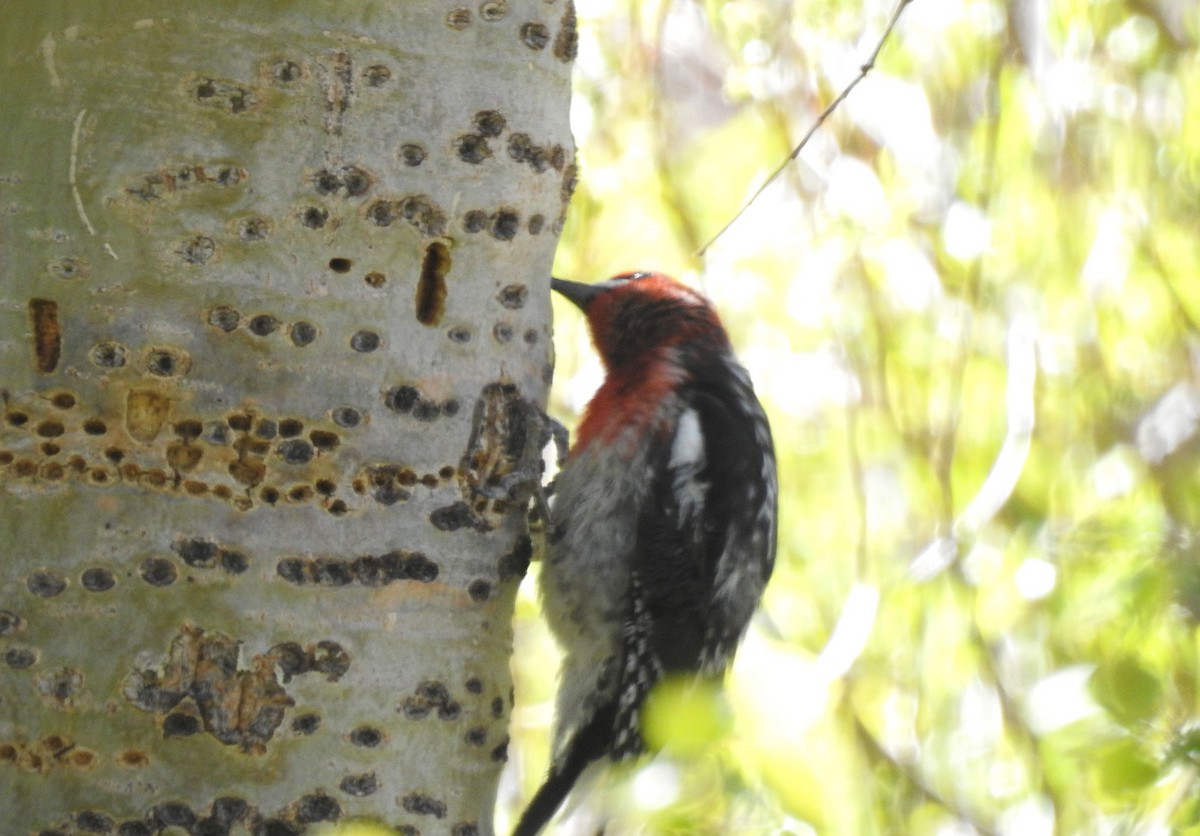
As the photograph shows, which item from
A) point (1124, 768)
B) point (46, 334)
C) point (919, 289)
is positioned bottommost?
point (919, 289)

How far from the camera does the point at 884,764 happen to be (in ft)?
13.7

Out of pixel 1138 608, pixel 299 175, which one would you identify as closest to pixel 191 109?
pixel 299 175

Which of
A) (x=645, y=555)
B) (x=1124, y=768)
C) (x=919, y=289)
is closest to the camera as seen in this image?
(x=1124, y=768)

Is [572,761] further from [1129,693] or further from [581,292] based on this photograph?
[1129,693]

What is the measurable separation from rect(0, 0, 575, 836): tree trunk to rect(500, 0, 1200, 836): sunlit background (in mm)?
1981

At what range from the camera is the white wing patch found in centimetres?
323

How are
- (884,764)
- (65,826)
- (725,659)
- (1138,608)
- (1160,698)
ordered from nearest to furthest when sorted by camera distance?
(1160,698) < (1138,608) < (65,826) < (725,659) < (884,764)

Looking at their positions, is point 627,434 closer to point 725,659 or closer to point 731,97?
point 725,659

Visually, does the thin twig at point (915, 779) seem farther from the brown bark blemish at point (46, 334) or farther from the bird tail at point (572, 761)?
the brown bark blemish at point (46, 334)

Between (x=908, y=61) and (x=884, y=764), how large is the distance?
244cm

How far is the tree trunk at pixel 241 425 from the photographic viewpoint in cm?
191

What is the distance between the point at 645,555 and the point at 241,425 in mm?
1377

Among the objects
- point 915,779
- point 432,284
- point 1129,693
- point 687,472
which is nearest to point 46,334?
point 432,284

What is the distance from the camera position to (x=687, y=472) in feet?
10.6
